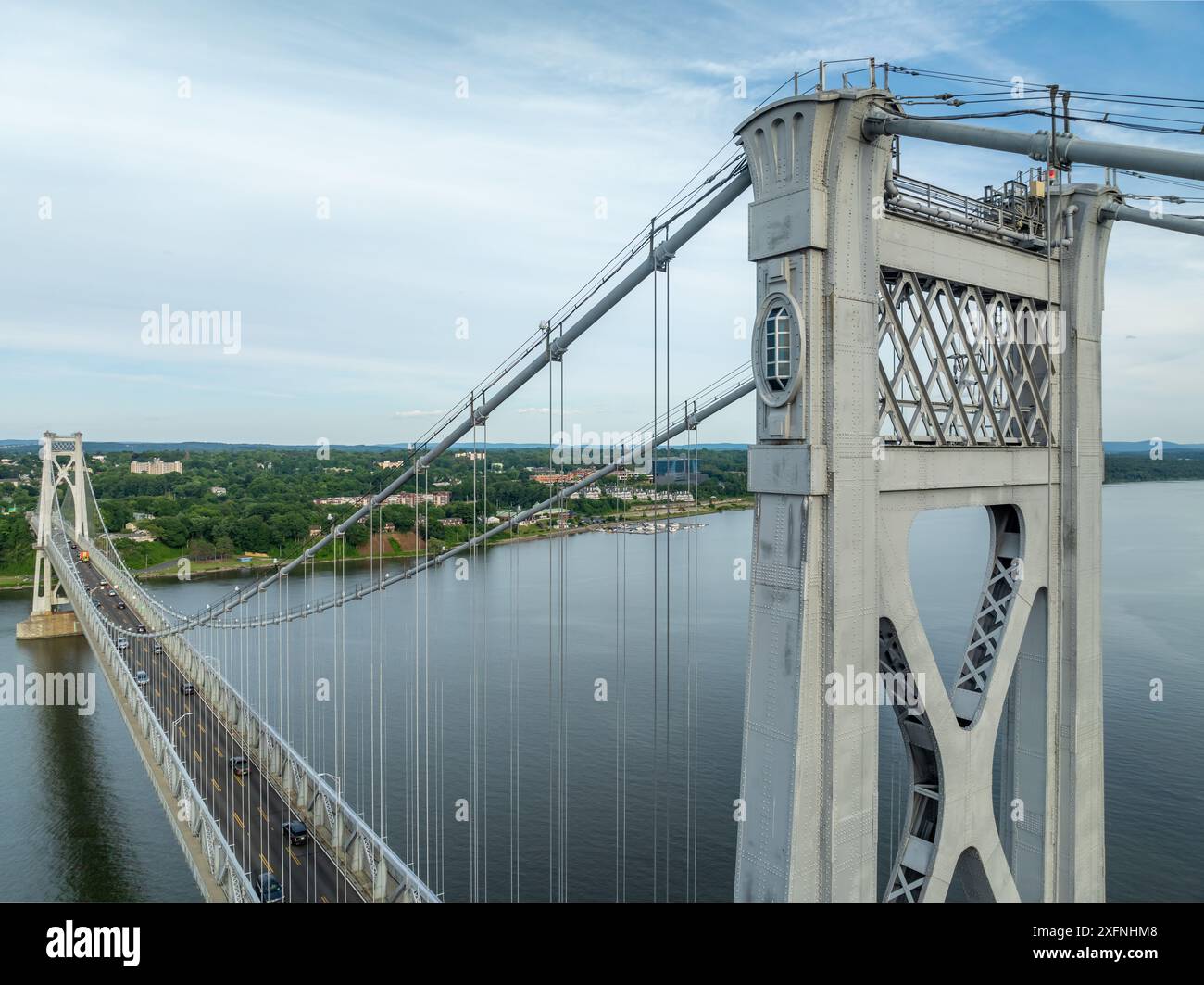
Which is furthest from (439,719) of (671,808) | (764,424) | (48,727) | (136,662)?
(764,424)

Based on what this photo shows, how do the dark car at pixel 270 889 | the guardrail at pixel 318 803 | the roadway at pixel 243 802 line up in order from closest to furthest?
the dark car at pixel 270 889, the guardrail at pixel 318 803, the roadway at pixel 243 802

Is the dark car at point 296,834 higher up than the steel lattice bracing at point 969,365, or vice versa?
the steel lattice bracing at point 969,365

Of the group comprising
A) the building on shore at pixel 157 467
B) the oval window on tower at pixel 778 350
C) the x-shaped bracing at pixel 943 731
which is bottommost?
the x-shaped bracing at pixel 943 731

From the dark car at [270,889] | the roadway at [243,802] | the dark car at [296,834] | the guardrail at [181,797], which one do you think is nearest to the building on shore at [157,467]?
the guardrail at [181,797]

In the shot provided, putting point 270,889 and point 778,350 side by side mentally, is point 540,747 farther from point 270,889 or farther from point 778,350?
point 778,350

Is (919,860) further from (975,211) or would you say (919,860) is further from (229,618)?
(229,618)

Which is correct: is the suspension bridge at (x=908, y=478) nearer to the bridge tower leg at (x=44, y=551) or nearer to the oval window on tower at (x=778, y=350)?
the oval window on tower at (x=778, y=350)

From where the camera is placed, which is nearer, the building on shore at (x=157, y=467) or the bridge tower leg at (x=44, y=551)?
the bridge tower leg at (x=44, y=551)
